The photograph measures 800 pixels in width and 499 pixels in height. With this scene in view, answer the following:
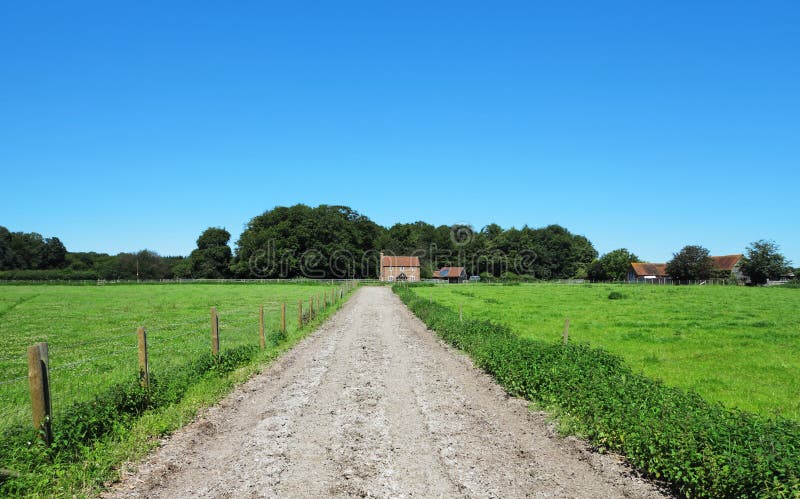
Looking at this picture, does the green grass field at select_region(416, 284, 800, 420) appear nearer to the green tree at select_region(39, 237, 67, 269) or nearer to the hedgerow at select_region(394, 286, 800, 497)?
the hedgerow at select_region(394, 286, 800, 497)

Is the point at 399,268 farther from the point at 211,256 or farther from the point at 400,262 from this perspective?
the point at 211,256

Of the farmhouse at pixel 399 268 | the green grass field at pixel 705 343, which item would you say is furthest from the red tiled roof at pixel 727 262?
the green grass field at pixel 705 343

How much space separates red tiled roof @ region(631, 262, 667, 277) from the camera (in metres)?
118

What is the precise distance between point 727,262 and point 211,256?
123m

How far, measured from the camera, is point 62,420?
6527mm

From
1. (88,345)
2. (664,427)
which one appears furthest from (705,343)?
(88,345)

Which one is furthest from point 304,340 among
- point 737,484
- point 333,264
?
point 333,264

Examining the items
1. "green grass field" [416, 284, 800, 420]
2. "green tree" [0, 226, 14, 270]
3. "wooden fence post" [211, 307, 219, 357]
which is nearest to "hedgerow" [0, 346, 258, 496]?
"wooden fence post" [211, 307, 219, 357]

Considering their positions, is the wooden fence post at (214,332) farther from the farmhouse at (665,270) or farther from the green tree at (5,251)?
the green tree at (5,251)

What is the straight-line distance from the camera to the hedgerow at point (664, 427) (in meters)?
4.90

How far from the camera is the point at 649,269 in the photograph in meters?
120

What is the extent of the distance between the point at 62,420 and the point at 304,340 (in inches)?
453

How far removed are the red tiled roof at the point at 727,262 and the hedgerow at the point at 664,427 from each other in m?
110

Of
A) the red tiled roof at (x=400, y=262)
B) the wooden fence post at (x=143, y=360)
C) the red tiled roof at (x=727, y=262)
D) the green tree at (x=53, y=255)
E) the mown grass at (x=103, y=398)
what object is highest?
the green tree at (x=53, y=255)
